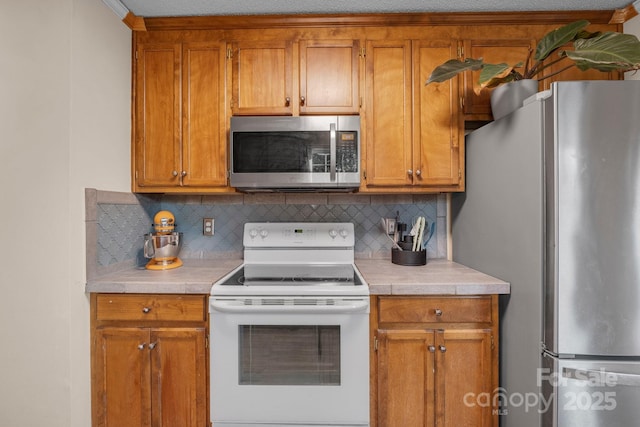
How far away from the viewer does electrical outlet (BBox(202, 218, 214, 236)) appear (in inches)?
84.7

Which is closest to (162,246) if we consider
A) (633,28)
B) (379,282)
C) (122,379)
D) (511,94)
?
(122,379)

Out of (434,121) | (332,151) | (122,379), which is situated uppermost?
(434,121)

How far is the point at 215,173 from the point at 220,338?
936mm

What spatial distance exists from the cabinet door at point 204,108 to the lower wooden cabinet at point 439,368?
4.34ft

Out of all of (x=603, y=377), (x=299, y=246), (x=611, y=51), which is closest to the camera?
(x=603, y=377)

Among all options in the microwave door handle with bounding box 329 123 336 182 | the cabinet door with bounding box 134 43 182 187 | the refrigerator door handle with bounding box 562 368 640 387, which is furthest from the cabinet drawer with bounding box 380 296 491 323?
the cabinet door with bounding box 134 43 182 187

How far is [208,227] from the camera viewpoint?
7.06 ft

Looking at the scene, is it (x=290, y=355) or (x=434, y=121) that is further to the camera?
(x=434, y=121)

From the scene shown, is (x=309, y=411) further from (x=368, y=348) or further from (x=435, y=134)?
(x=435, y=134)

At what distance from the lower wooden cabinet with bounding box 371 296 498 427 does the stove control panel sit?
0.67m

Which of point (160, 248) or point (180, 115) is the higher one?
point (180, 115)

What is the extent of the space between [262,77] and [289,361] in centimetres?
158

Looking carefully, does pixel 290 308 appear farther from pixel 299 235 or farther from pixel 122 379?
pixel 122 379

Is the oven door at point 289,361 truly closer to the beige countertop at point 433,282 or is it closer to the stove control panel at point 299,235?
the beige countertop at point 433,282
